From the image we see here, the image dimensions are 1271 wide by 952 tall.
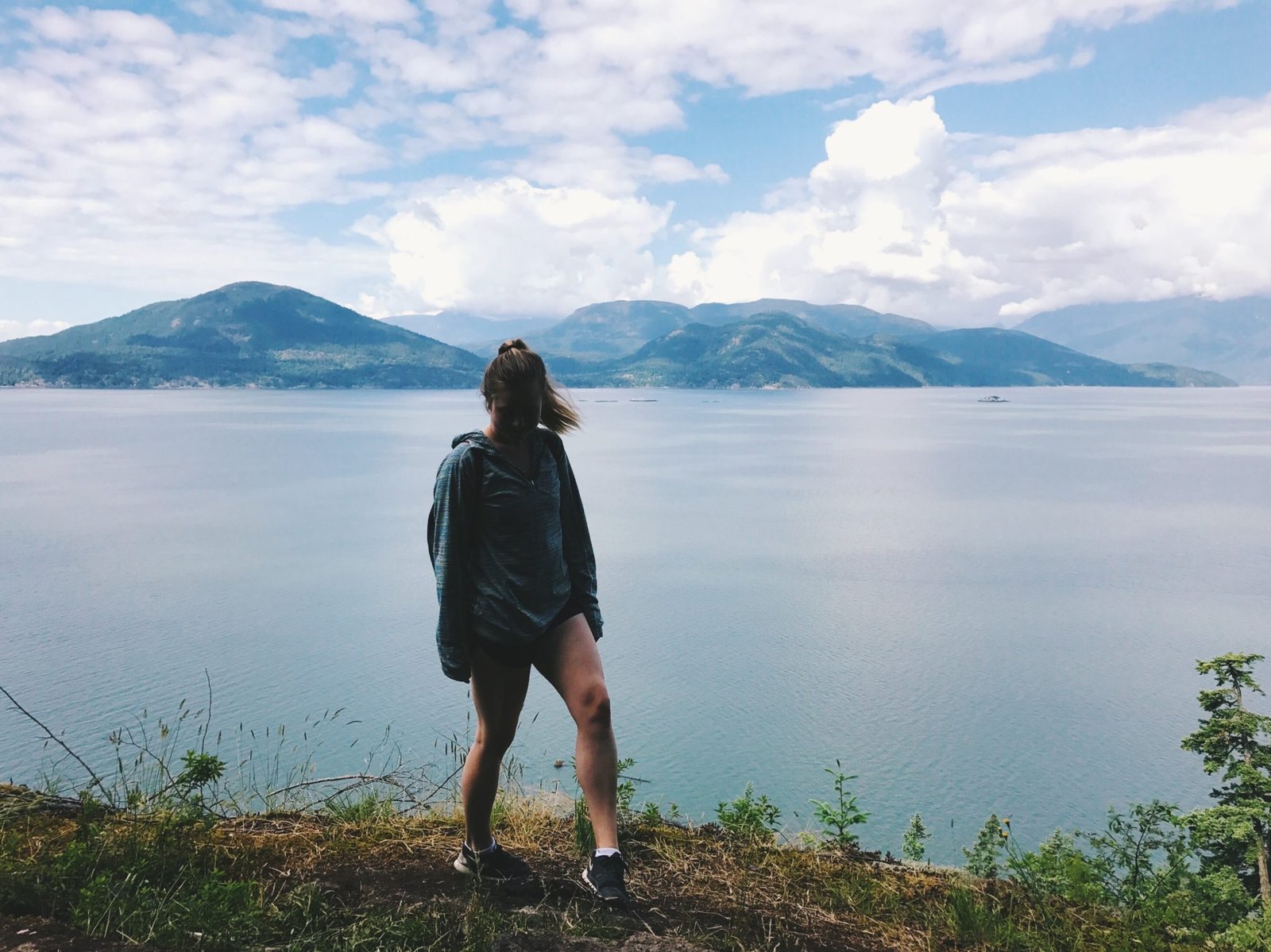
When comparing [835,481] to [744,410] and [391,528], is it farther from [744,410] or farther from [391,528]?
[744,410]

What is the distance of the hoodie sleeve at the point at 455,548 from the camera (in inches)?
117

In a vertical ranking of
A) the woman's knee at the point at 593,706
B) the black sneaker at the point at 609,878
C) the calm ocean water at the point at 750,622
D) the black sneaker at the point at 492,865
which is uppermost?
the woman's knee at the point at 593,706

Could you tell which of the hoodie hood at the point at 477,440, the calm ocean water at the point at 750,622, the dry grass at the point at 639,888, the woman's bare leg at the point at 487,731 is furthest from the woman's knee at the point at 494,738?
the calm ocean water at the point at 750,622

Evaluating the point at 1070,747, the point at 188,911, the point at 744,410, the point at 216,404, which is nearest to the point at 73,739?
the point at 188,911

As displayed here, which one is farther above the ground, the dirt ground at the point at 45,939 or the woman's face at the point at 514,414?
the woman's face at the point at 514,414

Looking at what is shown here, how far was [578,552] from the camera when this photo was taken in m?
3.29

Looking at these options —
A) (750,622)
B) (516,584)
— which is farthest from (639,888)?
(750,622)

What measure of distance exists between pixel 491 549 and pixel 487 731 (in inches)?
27.1

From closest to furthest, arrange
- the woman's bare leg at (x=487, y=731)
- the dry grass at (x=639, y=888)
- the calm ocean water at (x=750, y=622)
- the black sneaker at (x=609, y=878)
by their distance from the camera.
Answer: the dry grass at (x=639, y=888) → the black sneaker at (x=609, y=878) → the woman's bare leg at (x=487, y=731) → the calm ocean water at (x=750, y=622)

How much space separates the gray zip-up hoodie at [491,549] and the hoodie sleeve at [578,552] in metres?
0.13

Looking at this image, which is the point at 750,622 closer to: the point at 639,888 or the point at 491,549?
the point at 639,888

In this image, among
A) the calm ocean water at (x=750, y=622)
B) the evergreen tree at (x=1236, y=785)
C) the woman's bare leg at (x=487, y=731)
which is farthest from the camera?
the calm ocean water at (x=750, y=622)

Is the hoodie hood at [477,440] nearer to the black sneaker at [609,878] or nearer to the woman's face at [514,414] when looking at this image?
the woman's face at [514,414]

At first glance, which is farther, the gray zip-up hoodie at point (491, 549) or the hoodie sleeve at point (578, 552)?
the hoodie sleeve at point (578, 552)
